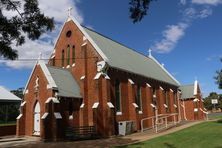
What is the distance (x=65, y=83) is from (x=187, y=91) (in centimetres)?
3008

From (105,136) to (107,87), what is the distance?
15.5 feet

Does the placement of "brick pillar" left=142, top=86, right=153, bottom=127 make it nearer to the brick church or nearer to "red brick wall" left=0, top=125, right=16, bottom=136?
the brick church

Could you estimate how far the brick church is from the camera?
27.0 metres

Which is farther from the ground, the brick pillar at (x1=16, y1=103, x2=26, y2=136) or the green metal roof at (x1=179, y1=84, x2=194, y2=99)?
the green metal roof at (x1=179, y1=84, x2=194, y2=99)

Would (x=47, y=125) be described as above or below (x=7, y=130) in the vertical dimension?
above

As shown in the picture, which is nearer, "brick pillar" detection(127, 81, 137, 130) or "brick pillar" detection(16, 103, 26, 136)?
"brick pillar" detection(16, 103, 26, 136)

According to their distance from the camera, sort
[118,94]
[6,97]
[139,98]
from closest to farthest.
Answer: [6,97] → [118,94] → [139,98]

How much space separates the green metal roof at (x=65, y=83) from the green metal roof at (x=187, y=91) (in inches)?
1053

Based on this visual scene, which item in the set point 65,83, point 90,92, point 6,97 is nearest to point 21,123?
point 6,97

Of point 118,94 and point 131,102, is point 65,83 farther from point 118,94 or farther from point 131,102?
point 131,102

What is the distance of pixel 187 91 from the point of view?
52.6 m

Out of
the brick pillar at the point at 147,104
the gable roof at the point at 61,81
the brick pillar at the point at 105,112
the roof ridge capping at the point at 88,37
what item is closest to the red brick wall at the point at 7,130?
the gable roof at the point at 61,81

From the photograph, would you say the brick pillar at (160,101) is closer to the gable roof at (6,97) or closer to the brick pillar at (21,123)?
the brick pillar at (21,123)

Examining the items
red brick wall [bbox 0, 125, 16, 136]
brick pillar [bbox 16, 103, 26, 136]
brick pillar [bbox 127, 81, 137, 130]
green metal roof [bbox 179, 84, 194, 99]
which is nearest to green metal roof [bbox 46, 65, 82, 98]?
brick pillar [bbox 16, 103, 26, 136]
